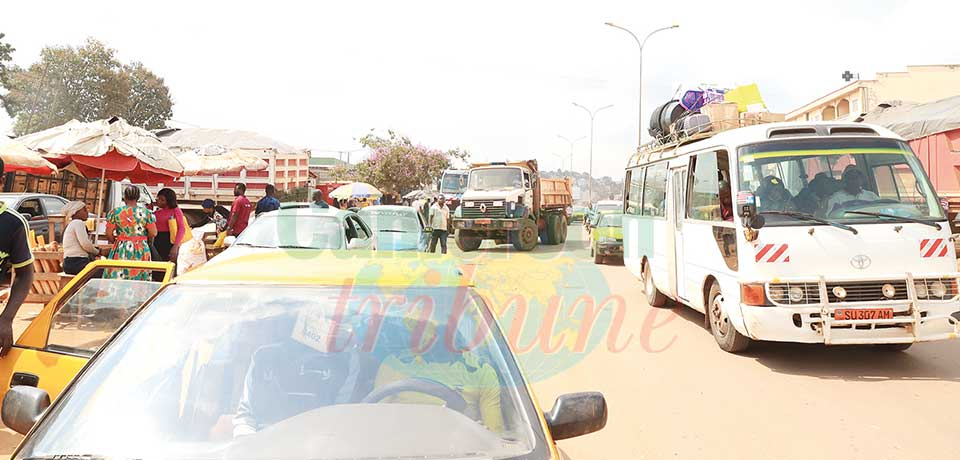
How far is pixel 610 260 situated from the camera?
18266mm

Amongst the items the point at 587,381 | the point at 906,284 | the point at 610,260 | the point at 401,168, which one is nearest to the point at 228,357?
the point at 587,381

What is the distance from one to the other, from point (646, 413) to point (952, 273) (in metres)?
3.37

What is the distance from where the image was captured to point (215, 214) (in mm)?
17906

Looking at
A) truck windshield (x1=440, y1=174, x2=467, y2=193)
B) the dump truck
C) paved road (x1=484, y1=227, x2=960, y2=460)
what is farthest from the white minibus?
truck windshield (x1=440, y1=174, x2=467, y2=193)

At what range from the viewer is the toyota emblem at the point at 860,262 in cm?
618

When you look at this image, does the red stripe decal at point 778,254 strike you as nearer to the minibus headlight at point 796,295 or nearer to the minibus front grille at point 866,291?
the minibus headlight at point 796,295

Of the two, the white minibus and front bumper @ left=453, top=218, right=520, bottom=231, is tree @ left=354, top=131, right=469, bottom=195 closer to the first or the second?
front bumper @ left=453, top=218, right=520, bottom=231

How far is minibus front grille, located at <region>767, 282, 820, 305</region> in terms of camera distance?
6.21 meters

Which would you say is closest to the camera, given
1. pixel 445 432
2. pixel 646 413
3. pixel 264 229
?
pixel 445 432

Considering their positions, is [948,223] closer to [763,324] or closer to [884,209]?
[884,209]

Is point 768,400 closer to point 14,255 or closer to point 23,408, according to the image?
point 23,408

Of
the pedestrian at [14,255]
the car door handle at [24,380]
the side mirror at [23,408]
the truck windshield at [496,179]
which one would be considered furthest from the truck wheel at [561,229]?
the side mirror at [23,408]

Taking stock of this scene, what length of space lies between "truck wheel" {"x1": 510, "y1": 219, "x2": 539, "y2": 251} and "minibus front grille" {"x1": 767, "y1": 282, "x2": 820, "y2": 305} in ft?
48.8

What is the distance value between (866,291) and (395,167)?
43801 millimetres
